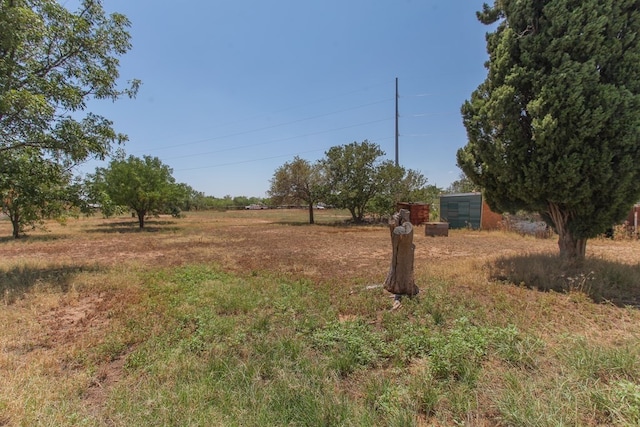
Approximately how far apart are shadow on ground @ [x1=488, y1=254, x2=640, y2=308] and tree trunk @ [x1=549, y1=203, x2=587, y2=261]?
18 centimetres

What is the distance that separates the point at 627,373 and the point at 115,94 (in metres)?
10.0

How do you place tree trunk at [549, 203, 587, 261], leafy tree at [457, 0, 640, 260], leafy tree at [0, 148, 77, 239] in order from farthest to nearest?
leafy tree at [0, 148, 77, 239], tree trunk at [549, 203, 587, 261], leafy tree at [457, 0, 640, 260]

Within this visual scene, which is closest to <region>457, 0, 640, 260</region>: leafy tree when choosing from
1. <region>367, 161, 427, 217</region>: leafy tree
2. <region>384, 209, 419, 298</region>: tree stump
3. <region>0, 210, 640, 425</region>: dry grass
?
<region>0, 210, 640, 425</region>: dry grass

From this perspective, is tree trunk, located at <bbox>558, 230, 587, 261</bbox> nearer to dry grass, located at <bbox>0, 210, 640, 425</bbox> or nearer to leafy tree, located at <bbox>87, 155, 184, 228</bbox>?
dry grass, located at <bbox>0, 210, 640, 425</bbox>

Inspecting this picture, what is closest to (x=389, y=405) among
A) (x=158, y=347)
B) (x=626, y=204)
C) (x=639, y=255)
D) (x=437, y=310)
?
(x=437, y=310)

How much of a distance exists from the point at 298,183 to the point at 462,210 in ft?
39.2

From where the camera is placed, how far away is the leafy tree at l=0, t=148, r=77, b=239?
6070mm

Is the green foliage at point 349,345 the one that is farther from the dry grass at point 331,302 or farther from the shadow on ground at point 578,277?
the shadow on ground at point 578,277

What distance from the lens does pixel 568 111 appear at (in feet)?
15.8

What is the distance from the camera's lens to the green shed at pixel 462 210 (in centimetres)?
1580

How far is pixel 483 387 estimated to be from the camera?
2.20 meters

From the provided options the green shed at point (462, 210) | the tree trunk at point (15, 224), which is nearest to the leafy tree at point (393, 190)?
the green shed at point (462, 210)

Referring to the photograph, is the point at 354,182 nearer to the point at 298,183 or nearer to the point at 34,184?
the point at 298,183

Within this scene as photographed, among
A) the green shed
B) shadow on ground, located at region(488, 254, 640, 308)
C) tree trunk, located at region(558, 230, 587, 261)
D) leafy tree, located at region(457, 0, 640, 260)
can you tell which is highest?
leafy tree, located at region(457, 0, 640, 260)
